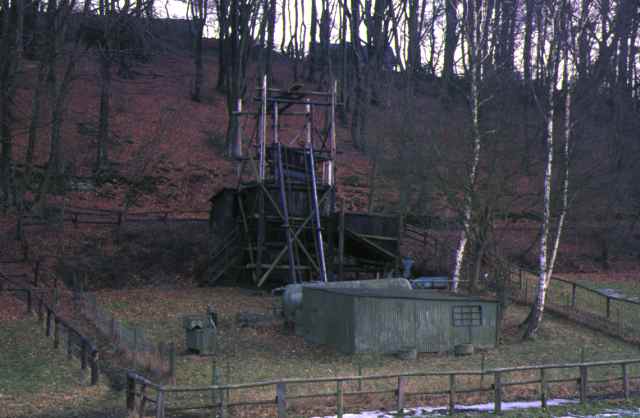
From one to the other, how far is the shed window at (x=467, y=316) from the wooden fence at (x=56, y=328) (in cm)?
1053

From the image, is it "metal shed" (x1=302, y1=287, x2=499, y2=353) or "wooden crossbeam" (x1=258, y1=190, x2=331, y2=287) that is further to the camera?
"wooden crossbeam" (x1=258, y1=190, x2=331, y2=287)

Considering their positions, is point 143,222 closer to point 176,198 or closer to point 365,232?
point 176,198

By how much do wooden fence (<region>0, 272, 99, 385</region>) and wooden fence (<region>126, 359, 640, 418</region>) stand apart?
2.11 m

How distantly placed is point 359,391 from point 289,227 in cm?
1648

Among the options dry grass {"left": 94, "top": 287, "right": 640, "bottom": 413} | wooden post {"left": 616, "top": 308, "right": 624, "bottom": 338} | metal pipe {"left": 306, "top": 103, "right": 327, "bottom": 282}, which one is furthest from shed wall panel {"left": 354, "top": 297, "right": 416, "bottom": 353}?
wooden post {"left": 616, "top": 308, "right": 624, "bottom": 338}

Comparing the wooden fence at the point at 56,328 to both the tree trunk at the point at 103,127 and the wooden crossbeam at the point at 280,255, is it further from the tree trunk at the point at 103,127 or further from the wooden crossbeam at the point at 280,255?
the tree trunk at the point at 103,127

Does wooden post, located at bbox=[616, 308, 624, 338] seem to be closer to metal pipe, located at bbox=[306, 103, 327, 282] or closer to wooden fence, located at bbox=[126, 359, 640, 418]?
wooden fence, located at bbox=[126, 359, 640, 418]

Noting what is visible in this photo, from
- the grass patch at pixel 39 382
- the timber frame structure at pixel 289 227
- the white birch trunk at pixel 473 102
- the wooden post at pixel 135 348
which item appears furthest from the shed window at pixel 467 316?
the grass patch at pixel 39 382

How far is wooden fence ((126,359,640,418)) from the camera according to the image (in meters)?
13.9

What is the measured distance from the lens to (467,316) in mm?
23594

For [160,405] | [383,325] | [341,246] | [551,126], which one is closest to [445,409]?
[160,405]

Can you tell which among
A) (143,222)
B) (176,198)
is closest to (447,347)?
(143,222)

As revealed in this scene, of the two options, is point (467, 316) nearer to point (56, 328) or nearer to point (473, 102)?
point (473, 102)

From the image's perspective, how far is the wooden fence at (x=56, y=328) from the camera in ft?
59.8
